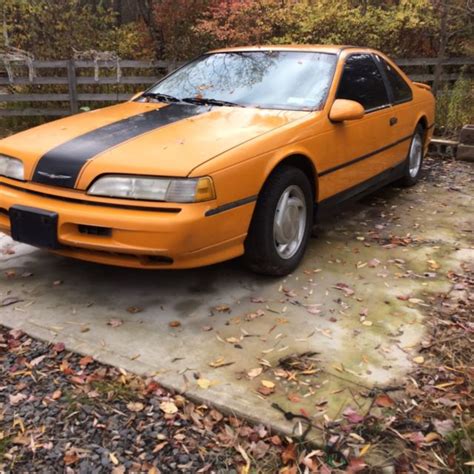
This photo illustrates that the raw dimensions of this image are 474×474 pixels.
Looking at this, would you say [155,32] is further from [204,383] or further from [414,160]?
[204,383]

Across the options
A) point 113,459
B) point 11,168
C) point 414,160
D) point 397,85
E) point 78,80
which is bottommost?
point 113,459

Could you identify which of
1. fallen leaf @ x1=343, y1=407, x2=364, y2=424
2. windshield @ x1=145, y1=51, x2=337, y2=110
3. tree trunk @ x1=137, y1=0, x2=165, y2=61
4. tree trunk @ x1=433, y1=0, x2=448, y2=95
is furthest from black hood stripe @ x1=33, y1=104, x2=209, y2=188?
tree trunk @ x1=137, y1=0, x2=165, y2=61

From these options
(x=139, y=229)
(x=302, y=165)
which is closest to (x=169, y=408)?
(x=139, y=229)

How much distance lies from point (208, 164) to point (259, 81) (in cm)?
146

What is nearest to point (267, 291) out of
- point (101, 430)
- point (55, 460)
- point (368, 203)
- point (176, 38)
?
point (101, 430)

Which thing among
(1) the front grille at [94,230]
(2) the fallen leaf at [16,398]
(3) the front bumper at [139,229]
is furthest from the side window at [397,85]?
(2) the fallen leaf at [16,398]

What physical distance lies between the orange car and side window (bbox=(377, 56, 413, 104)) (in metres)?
0.45

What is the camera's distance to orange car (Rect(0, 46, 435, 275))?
2.86 m

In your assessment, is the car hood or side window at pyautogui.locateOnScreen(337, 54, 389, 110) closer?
the car hood

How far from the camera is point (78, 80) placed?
8.98 metres

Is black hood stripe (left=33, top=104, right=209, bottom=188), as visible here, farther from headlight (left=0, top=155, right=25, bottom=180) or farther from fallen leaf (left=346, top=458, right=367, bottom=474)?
fallen leaf (left=346, top=458, right=367, bottom=474)

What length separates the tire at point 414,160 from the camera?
569 cm

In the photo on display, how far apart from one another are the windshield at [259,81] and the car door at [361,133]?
0.67 ft

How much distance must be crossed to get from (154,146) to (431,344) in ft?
6.15
